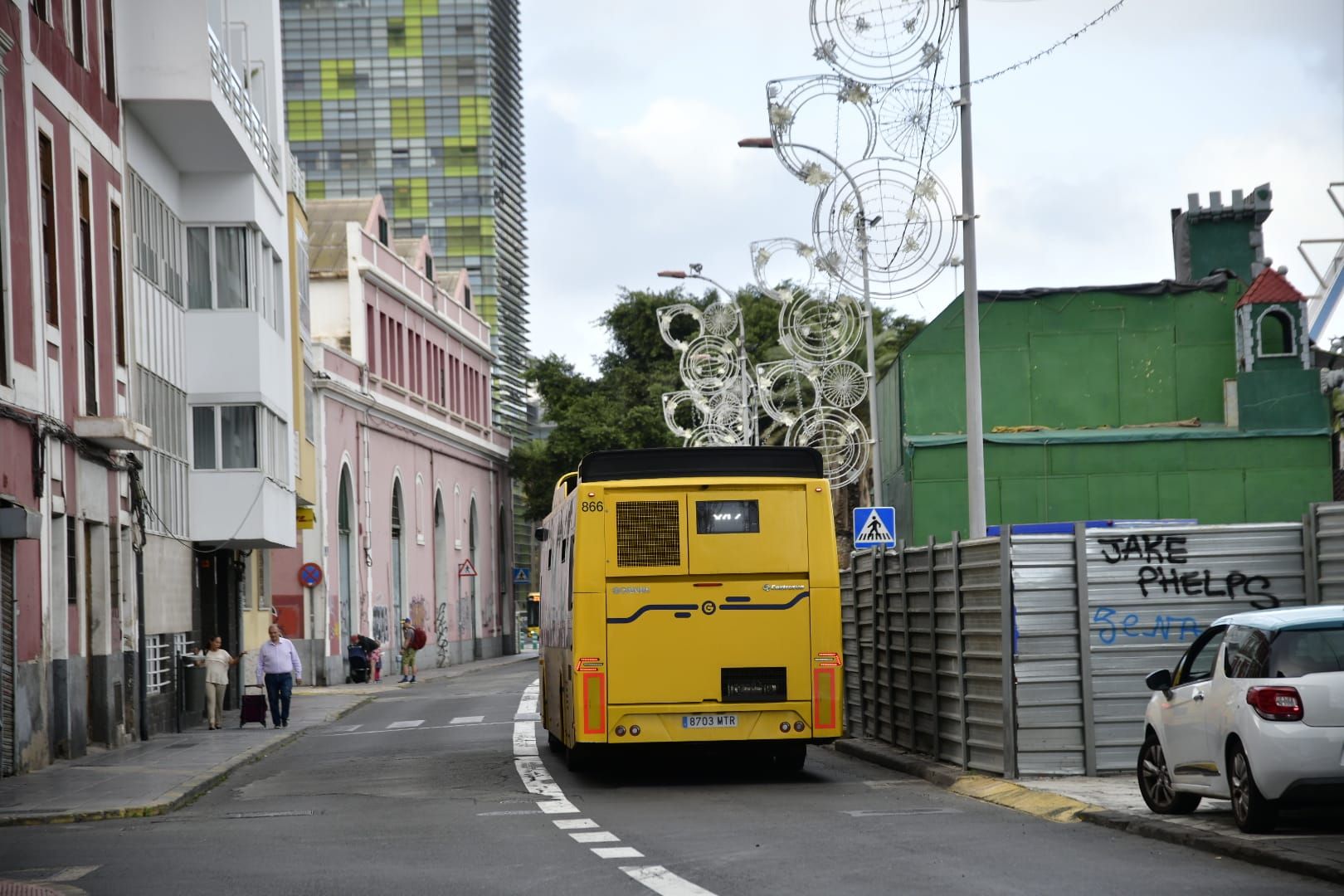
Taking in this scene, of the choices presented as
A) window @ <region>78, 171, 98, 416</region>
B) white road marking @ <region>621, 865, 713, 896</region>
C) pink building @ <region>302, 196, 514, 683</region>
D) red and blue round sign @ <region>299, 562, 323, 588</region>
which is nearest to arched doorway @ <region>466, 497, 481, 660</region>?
pink building @ <region>302, 196, 514, 683</region>

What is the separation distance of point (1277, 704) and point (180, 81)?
2331 cm

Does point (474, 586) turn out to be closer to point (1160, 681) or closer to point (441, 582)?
point (441, 582)

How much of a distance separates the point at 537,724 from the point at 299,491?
1701cm

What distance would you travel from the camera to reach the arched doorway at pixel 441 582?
68.6 meters

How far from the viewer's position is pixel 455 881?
11.0 meters

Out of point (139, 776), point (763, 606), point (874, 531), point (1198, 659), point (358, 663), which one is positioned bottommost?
point (358, 663)

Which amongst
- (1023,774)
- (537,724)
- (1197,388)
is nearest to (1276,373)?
(1197,388)

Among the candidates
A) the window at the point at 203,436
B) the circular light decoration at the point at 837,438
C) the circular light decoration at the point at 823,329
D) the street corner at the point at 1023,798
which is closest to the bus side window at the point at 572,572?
the street corner at the point at 1023,798

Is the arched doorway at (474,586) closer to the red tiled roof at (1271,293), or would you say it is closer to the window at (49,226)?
the red tiled roof at (1271,293)

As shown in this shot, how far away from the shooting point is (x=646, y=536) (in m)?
18.0

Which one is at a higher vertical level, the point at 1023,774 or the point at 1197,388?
the point at 1197,388

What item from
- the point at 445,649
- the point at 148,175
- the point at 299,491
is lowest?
the point at 445,649

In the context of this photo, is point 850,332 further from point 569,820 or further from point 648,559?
point 569,820

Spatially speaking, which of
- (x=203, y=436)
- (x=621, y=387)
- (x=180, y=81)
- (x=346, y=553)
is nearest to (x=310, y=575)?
(x=203, y=436)
